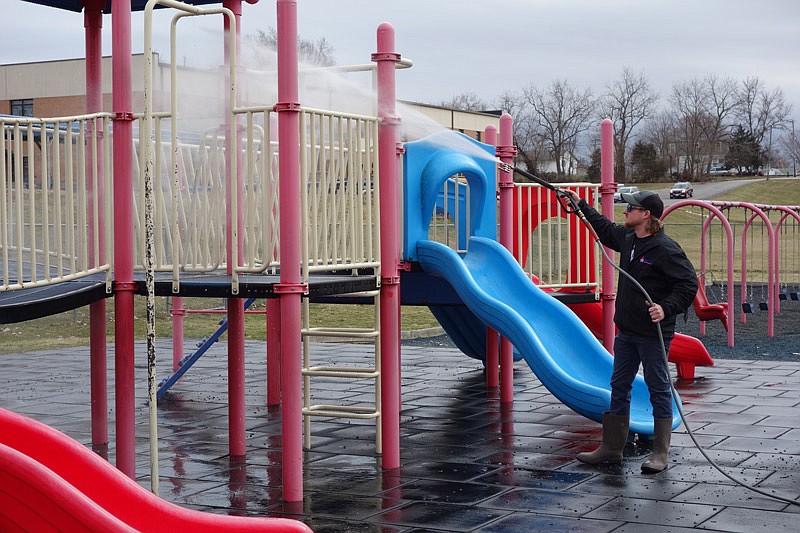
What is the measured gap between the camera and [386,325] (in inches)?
309

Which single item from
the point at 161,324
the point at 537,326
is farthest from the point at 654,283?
the point at 161,324

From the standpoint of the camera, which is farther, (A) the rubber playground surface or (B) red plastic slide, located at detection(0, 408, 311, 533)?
(A) the rubber playground surface

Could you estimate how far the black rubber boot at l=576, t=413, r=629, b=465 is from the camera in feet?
24.5

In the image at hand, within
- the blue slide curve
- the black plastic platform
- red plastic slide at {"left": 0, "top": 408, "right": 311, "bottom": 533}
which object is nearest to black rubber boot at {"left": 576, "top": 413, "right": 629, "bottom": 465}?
the blue slide curve

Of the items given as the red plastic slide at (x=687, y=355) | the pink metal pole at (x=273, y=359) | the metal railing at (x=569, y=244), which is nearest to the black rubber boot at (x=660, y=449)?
the metal railing at (x=569, y=244)

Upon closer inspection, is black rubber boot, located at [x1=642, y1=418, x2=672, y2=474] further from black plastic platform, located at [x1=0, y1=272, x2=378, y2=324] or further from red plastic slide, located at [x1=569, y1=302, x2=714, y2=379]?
red plastic slide, located at [x1=569, y1=302, x2=714, y2=379]

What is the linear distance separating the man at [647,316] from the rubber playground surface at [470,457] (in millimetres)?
240

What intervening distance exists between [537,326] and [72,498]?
5641 mm

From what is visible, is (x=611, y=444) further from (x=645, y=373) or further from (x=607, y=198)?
(x=607, y=198)

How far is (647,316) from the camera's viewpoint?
23.9ft

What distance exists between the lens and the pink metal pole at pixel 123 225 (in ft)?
22.6

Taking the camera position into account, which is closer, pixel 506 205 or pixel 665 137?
pixel 506 205

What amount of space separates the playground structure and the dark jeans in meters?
0.53

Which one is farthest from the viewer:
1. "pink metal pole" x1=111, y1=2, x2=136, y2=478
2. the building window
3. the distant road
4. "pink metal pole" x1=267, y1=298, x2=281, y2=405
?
the distant road
